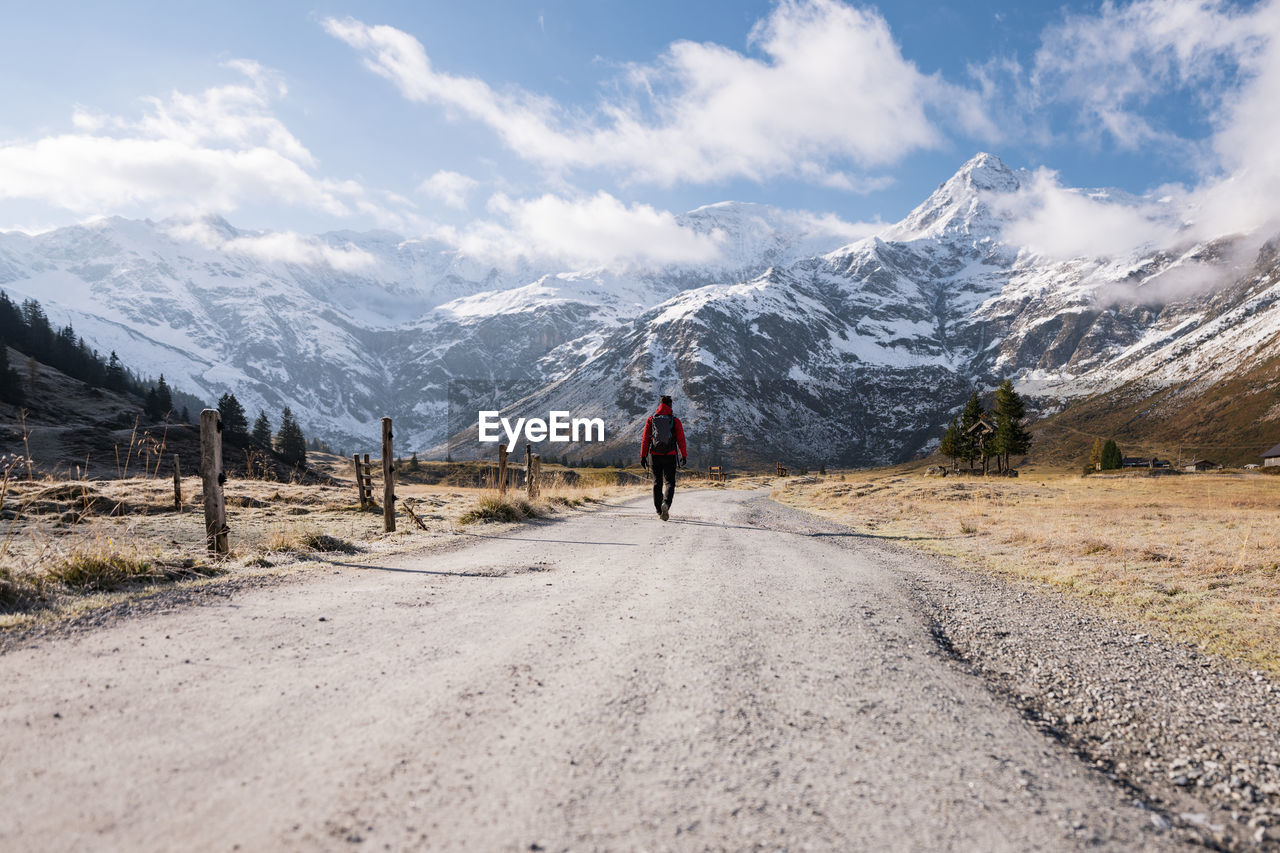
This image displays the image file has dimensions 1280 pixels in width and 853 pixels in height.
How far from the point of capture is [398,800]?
2186 millimetres

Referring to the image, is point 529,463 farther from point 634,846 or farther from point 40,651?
point 634,846

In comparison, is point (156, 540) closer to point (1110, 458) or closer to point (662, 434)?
point (662, 434)

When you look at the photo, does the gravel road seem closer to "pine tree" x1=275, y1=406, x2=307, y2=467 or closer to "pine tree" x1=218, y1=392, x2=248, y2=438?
"pine tree" x1=218, y1=392, x2=248, y2=438

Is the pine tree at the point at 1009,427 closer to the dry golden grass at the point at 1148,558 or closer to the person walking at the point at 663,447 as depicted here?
the dry golden grass at the point at 1148,558

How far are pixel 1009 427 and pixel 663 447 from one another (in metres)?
84.0

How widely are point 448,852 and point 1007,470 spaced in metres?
95.7

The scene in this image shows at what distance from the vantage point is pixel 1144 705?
3627 mm

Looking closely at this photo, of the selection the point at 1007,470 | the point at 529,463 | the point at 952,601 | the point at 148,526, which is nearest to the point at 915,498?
the point at 529,463

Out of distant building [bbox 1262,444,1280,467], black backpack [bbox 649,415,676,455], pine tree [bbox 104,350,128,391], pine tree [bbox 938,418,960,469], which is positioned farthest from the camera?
pine tree [bbox 104,350,128,391]

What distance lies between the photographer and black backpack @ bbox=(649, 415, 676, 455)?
14602mm

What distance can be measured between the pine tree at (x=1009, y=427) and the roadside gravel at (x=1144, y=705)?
8768 centimetres

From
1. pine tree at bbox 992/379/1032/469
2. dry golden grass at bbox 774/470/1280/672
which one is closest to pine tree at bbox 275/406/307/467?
dry golden grass at bbox 774/470/1280/672

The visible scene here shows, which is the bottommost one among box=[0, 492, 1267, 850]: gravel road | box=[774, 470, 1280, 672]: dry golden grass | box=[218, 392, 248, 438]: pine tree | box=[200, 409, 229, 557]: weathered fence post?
box=[774, 470, 1280, 672]: dry golden grass

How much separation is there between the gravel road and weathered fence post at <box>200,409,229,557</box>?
12.2 ft
